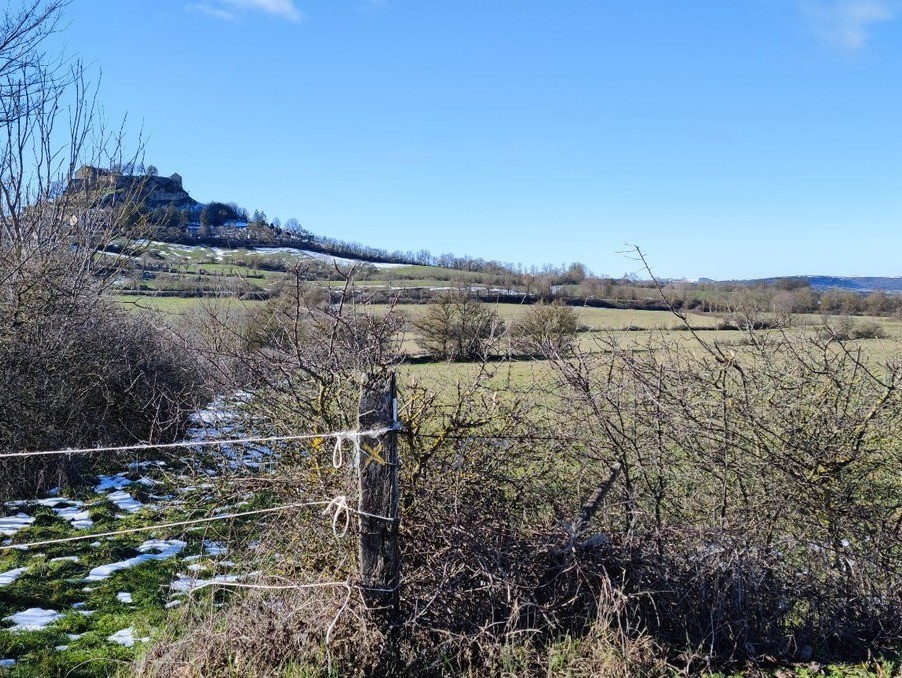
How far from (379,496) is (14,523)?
562 cm

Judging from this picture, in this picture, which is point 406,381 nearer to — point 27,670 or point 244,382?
point 244,382

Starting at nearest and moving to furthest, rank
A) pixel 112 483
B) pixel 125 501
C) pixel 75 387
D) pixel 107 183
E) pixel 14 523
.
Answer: pixel 14 523 → pixel 125 501 → pixel 112 483 → pixel 75 387 → pixel 107 183

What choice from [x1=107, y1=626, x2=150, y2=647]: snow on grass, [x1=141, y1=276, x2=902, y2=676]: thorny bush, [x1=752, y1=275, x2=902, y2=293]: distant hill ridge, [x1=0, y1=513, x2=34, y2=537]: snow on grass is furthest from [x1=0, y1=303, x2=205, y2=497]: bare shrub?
[x1=752, y1=275, x2=902, y2=293]: distant hill ridge

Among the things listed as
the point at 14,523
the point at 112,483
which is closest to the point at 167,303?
the point at 112,483

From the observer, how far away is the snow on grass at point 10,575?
5.15 metres

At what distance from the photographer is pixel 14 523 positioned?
6816 mm

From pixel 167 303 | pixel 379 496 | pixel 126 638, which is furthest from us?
pixel 167 303

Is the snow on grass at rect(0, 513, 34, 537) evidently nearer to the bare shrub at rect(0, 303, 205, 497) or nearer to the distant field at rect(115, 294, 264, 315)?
the bare shrub at rect(0, 303, 205, 497)

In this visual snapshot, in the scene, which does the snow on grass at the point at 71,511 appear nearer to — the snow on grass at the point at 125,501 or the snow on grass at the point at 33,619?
the snow on grass at the point at 125,501

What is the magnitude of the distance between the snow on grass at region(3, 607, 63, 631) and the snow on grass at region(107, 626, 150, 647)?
0.56m

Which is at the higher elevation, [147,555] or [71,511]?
Result: [147,555]

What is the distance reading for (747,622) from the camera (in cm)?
398

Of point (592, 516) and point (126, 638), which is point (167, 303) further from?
point (592, 516)

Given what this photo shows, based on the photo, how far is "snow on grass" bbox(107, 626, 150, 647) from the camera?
13.3 ft
